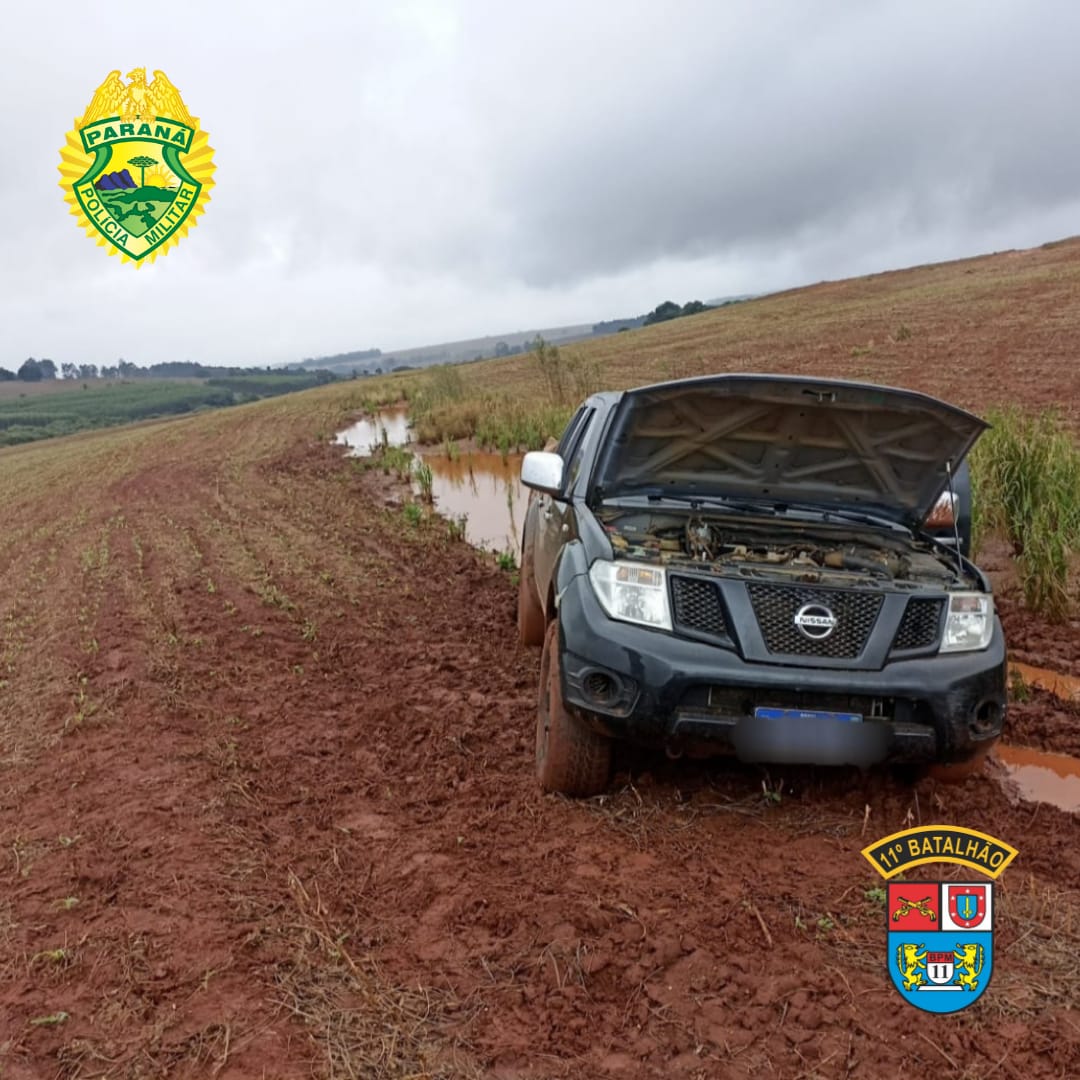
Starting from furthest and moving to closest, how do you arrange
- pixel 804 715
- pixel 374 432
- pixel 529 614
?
pixel 374 432 → pixel 529 614 → pixel 804 715

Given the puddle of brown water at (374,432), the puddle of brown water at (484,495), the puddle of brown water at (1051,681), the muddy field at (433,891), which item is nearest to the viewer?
the muddy field at (433,891)

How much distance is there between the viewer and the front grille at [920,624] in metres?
3.06

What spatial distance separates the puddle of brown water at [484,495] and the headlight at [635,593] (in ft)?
19.7

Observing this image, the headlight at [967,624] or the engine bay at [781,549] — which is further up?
the engine bay at [781,549]

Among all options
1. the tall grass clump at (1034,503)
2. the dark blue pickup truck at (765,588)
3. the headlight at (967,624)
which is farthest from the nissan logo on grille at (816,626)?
the tall grass clump at (1034,503)

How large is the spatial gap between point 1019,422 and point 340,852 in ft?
24.8

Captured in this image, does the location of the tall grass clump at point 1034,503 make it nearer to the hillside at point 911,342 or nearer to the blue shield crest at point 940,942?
the blue shield crest at point 940,942

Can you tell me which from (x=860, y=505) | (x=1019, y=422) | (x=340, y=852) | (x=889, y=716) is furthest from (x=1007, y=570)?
(x=340, y=852)

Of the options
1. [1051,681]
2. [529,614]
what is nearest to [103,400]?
[529,614]

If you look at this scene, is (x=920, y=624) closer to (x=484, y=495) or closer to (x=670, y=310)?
(x=484, y=495)

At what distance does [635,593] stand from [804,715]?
0.75 metres

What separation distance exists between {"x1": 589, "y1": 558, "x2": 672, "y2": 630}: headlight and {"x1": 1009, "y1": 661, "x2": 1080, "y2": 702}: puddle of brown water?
3.17 m

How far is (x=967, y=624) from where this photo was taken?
3164 millimetres

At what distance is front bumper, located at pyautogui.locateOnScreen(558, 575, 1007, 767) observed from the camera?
9.74ft
